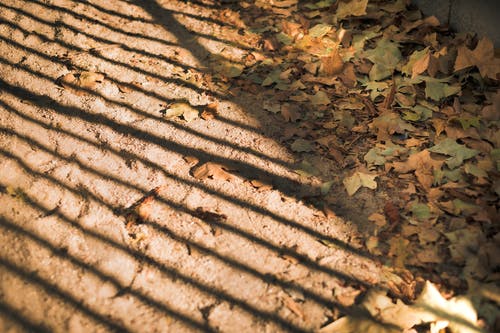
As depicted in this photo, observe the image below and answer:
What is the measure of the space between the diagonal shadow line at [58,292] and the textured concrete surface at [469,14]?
108 inches

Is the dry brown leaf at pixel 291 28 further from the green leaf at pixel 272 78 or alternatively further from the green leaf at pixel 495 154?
the green leaf at pixel 495 154

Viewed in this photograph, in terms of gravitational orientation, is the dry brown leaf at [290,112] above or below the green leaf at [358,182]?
above

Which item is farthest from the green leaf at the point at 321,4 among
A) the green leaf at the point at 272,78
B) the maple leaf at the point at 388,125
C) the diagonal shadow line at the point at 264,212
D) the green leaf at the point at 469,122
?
the diagonal shadow line at the point at 264,212

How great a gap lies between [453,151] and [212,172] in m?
1.29

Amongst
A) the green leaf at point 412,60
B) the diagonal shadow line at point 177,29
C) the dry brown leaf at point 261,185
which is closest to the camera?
the dry brown leaf at point 261,185

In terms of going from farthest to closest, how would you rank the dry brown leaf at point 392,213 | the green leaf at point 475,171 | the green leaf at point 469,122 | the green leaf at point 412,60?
the green leaf at point 412,60, the green leaf at point 469,122, the green leaf at point 475,171, the dry brown leaf at point 392,213

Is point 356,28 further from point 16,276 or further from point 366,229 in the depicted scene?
point 16,276

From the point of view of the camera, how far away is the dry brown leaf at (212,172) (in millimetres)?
2396

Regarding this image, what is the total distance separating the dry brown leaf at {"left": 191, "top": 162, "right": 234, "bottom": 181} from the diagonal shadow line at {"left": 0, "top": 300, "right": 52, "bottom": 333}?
101cm

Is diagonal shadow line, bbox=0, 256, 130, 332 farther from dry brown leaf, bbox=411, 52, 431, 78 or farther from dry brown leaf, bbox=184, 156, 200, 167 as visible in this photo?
dry brown leaf, bbox=411, 52, 431, 78

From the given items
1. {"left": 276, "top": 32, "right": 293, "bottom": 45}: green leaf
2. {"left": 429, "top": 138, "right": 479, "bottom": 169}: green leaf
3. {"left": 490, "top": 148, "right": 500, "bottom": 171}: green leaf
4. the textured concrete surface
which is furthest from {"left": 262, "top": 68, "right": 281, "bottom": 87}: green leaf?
{"left": 490, "top": 148, "right": 500, "bottom": 171}: green leaf

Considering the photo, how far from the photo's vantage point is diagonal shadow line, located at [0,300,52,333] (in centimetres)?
183

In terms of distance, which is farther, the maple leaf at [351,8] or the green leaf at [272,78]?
the maple leaf at [351,8]

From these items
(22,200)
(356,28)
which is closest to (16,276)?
(22,200)
